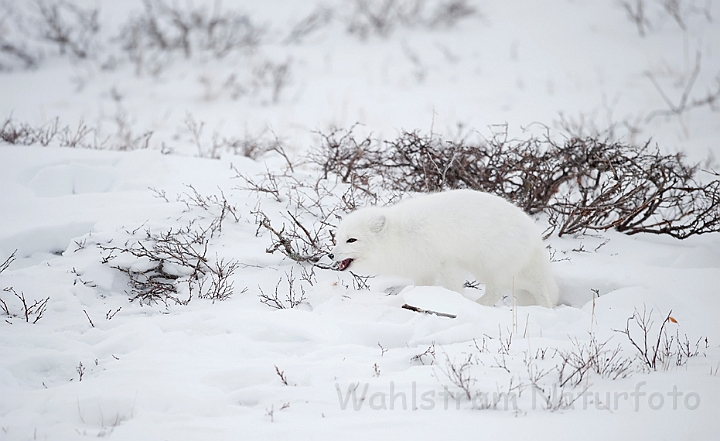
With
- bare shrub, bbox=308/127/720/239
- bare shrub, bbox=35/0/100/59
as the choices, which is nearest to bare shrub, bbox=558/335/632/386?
bare shrub, bbox=308/127/720/239

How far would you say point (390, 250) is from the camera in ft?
14.8

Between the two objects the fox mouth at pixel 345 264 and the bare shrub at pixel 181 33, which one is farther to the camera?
the bare shrub at pixel 181 33

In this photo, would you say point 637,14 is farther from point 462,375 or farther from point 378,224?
point 462,375

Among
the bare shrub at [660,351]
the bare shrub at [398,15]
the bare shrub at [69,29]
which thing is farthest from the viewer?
the bare shrub at [398,15]

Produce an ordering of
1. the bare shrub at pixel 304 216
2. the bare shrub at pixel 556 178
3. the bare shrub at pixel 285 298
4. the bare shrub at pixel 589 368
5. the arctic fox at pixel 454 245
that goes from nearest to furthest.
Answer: the bare shrub at pixel 589 368
the bare shrub at pixel 285 298
the arctic fox at pixel 454 245
the bare shrub at pixel 304 216
the bare shrub at pixel 556 178

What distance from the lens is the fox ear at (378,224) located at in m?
4.41

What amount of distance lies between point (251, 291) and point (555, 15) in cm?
1695

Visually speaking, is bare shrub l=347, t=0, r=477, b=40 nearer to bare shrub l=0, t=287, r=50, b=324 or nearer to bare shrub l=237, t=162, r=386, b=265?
bare shrub l=237, t=162, r=386, b=265

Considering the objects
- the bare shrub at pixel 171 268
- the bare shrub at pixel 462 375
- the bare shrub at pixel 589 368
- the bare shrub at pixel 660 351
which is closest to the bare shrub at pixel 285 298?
the bare shrub at pixel 171 268

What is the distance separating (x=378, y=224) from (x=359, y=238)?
7.9 inches

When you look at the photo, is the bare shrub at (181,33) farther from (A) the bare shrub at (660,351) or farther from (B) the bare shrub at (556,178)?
(A) the bare shrub at (660,351)

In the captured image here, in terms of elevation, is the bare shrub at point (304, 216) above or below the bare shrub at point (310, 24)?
below

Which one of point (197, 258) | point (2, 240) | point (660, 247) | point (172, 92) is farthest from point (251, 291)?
point (172, 92)

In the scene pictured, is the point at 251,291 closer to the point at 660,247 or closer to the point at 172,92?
the point at 660,247
